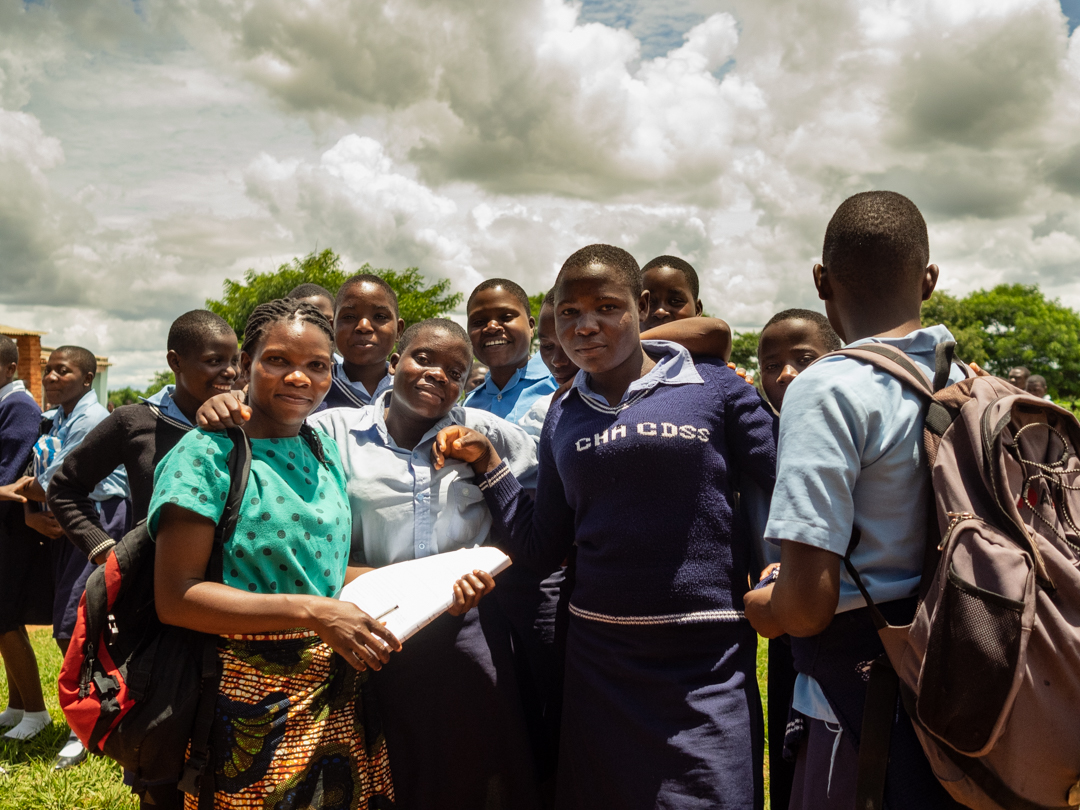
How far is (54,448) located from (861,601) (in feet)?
16.0

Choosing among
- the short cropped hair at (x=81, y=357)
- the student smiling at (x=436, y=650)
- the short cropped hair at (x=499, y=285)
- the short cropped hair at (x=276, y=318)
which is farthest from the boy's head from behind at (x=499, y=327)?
the short cropped hair at (x=81, y=357)

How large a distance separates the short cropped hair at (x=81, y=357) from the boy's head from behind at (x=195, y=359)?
2867mm

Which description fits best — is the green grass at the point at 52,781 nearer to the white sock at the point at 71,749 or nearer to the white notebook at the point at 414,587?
the white sock at the point at 71,749

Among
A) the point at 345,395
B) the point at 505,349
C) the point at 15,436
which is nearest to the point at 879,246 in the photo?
the point at 505,349

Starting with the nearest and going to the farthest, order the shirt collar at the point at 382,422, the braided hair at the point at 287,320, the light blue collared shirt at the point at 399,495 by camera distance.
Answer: the braided hair at the point at 287,320
the light blue collared shirt at the point at 399,495
the shirt collar at the point at 382,422

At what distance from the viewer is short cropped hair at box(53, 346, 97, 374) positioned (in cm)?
562

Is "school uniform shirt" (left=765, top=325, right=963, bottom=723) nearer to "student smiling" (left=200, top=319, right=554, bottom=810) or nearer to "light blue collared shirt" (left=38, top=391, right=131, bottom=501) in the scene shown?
"student smiling" (left=200, top=319, right=554, bottom=810)

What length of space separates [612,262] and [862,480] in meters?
1.07

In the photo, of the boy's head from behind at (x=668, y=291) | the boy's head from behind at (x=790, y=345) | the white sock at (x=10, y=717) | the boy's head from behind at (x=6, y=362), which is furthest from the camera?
the boy's head from behind at (x=6, y=362)

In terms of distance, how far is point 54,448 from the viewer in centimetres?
481

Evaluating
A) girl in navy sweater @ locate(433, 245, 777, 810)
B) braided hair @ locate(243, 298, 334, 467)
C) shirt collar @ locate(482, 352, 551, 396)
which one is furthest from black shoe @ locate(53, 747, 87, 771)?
girl in navy sweater @ locate(433, 245, 777, 810)

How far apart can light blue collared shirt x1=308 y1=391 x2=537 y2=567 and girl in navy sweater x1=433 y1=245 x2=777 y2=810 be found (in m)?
0.12

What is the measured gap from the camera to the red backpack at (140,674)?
190cm

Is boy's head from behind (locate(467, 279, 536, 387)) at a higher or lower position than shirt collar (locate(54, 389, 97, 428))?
higher
